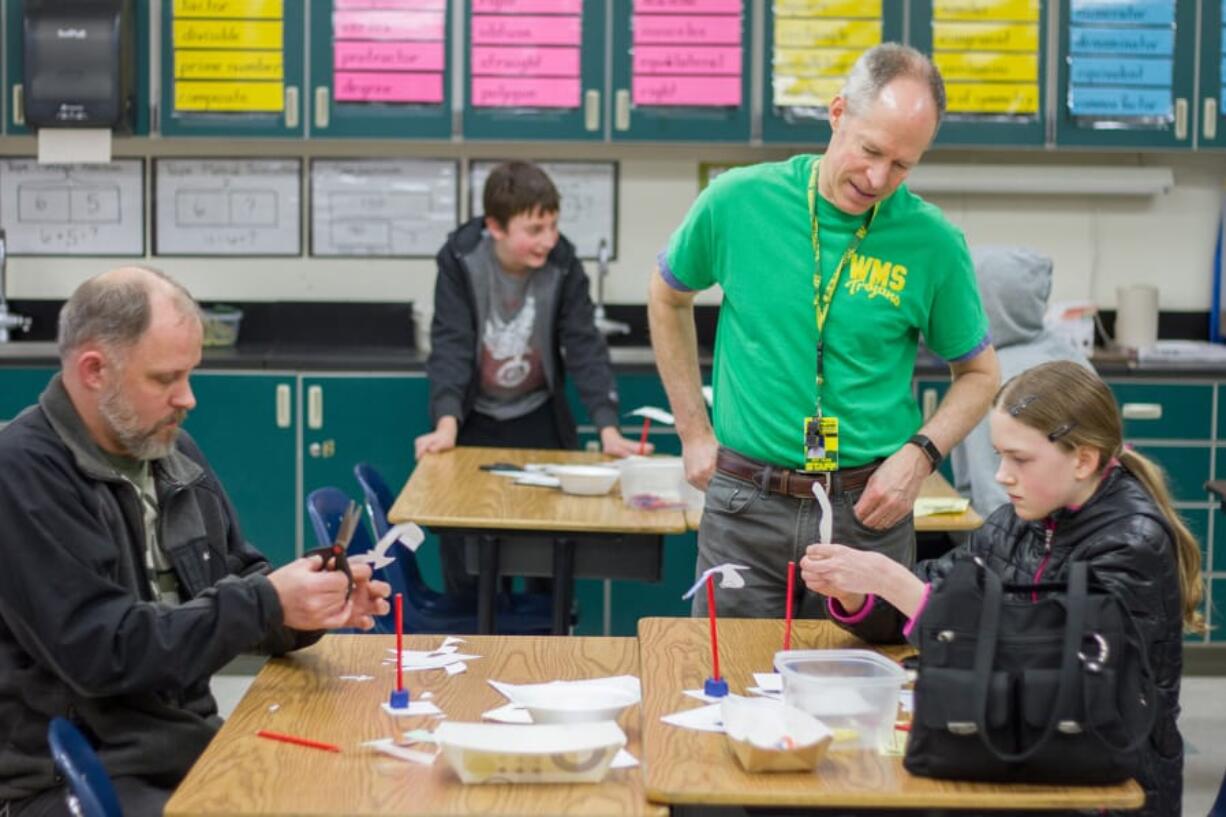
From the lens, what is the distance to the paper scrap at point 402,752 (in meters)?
2.24

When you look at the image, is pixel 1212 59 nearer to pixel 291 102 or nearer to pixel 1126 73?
pixel 1126 73

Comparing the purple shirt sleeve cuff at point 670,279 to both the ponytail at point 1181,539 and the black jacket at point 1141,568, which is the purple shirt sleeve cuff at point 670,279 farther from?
the ponytail at point 1181,539

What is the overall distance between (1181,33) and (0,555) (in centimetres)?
488

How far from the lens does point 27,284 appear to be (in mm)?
6379

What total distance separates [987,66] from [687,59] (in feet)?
3.37

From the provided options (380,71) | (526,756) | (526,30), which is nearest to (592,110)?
(526,30)

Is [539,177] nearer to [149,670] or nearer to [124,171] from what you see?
[124,171]

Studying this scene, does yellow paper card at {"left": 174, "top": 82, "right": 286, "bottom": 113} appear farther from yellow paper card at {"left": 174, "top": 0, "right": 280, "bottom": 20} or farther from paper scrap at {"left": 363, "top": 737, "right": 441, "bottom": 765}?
paper scrap at {"left": 363, "top": 737, "right": 441, "bottom": 765}

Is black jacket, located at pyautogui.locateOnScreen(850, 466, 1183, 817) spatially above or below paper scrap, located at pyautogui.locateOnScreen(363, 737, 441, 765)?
above

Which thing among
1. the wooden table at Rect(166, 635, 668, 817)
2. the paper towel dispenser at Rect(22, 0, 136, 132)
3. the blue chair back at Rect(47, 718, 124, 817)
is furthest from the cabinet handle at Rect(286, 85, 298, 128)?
the blue chair back at Rect(47, 718, 124, 817)

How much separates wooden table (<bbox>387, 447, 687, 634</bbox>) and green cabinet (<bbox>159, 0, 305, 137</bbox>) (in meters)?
2.04

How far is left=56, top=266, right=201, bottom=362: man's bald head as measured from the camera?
2.53m

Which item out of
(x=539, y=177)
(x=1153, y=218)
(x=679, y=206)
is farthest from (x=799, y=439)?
(x=1153, y=218)

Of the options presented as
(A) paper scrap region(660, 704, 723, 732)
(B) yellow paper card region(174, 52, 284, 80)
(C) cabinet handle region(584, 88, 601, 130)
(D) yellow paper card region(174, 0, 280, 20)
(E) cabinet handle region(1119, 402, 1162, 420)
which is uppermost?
(D) yellow paper card region(174, 0, 280, 20)
